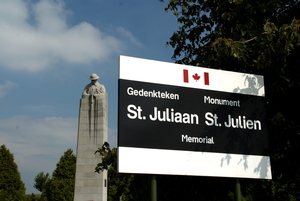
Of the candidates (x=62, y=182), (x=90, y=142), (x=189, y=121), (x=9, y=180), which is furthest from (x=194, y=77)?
(x=62, y=182)

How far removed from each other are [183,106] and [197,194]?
3.94 meters

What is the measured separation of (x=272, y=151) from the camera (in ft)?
29.6

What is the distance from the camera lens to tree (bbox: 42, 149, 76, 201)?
35.6m

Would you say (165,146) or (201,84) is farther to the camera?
(201,84)

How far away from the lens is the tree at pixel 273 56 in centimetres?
753

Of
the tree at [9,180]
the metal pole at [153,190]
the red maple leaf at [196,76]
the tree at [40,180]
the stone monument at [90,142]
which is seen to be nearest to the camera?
the metal pole at [153,190]

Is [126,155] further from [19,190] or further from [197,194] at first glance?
[19,190]

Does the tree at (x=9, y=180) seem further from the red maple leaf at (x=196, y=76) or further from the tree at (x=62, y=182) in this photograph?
the red maple leaf at (x=196, y=76)

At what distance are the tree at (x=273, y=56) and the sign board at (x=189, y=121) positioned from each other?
94 cm

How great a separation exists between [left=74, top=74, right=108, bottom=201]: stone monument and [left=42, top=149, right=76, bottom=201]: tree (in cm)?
1743

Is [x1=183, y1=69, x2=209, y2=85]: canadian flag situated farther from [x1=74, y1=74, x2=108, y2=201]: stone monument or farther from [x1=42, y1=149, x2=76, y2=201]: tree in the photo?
[x1=42, y1=149, x2=76, y2=201]: tree

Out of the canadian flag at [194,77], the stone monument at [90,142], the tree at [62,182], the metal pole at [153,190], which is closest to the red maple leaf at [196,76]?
the canadian flag at [194,77]

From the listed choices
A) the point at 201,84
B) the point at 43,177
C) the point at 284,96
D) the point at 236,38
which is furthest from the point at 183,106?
the point at 43,177

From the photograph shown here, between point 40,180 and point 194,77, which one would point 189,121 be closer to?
point 194,77
